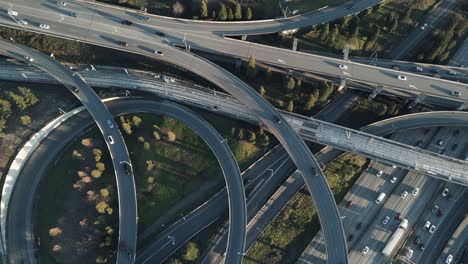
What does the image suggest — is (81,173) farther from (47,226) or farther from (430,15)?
(430,15)

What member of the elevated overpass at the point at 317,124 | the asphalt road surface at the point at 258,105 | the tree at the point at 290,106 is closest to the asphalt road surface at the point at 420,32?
the elevated overpass at the point at 317,124

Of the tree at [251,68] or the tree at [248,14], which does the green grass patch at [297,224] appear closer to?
the tree at [251,68]

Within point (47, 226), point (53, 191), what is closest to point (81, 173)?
point (53, 191)

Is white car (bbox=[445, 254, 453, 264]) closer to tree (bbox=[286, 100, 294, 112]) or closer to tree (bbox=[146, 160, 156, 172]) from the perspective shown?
tree (bbox=[286, 100, 294, 112])

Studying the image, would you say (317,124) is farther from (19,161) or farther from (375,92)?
(19,161)

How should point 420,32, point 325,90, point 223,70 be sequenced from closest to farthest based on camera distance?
point 325,90 → point 223,70 → point 420,32

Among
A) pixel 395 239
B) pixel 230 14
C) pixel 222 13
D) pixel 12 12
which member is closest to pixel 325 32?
pixel 230 14

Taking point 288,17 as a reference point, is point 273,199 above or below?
below
